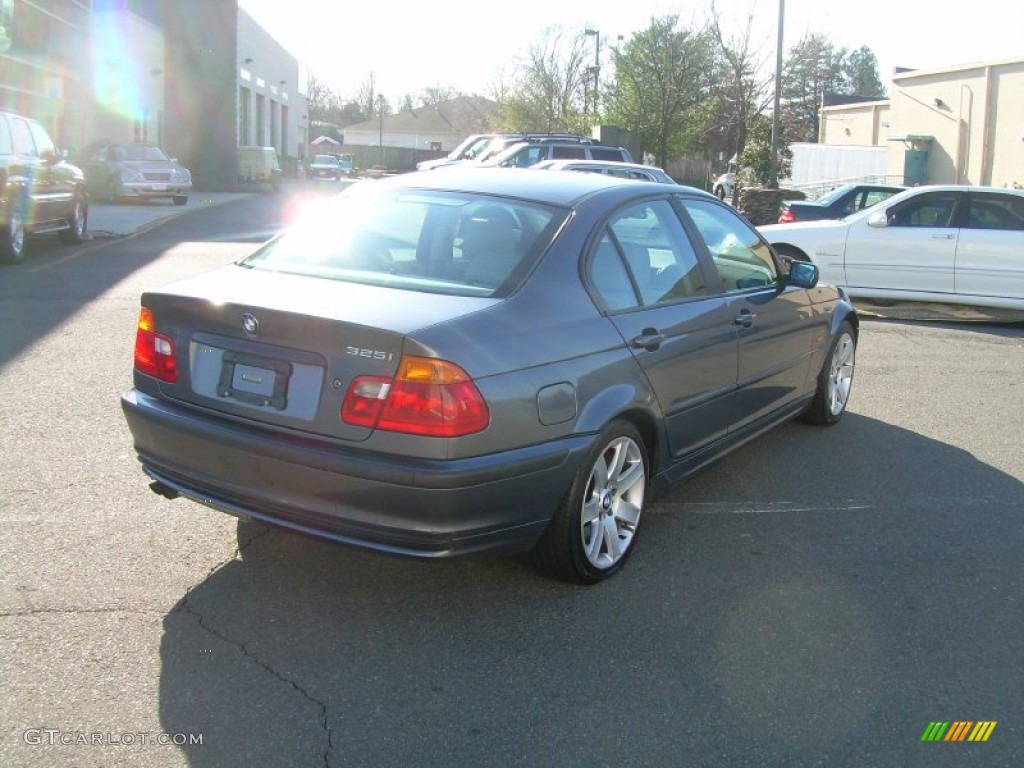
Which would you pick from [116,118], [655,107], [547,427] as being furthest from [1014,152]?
[547,427]

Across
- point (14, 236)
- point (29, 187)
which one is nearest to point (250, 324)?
point (14, 236)

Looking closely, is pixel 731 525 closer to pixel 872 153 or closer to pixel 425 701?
pixel 425 701

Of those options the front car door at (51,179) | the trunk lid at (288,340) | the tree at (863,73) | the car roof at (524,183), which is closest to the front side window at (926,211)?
the car roof at (524,183)

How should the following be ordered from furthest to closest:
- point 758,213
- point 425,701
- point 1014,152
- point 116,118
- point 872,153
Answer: point 872,153, point 116,118, point 1014,152, point 758,213, point 425,701

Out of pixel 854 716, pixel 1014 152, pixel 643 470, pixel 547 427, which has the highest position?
pixel 1014 152

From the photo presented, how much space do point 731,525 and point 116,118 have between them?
35241mm

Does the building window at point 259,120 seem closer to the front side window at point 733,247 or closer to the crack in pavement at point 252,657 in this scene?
the front side window at point 733,247

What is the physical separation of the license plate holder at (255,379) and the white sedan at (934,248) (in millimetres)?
9414

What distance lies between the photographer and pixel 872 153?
39.1 m

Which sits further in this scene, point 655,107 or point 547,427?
point 655,107

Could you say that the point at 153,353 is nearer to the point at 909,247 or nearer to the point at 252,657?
the point at 252,657

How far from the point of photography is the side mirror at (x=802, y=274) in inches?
233

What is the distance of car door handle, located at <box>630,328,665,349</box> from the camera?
437 cm

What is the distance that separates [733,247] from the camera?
220 inches
